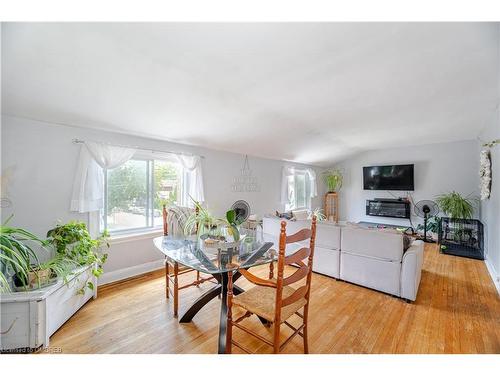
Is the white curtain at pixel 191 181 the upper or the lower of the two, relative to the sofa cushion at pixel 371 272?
upper

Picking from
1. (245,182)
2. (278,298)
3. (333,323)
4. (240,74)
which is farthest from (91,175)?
(333,323)

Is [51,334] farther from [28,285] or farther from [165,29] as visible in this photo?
[165,29]

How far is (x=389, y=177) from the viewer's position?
18.5 feet

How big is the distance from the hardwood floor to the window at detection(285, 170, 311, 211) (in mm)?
3151

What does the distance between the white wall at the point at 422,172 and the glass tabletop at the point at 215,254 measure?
5161 mm

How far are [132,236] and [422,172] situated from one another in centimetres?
649

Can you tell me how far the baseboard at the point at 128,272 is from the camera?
272cm

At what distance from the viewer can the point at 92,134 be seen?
265 cm

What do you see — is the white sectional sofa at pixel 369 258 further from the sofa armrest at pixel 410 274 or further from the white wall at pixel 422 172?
the white wall at pixel 422 172

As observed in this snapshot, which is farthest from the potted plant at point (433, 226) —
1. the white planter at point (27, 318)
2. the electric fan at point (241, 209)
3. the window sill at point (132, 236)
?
the white planter at point (27, 318)

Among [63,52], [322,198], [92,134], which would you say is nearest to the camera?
[63,52]

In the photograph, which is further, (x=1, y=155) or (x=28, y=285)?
(x=1, y=155)
